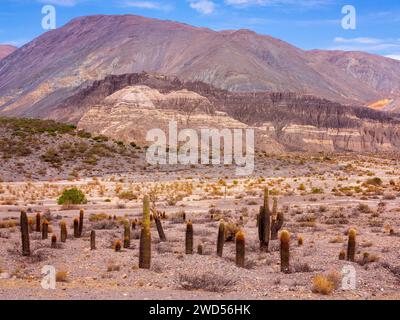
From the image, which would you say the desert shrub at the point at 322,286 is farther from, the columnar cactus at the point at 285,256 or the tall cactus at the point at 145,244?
the tall cactus at the point at 145,244

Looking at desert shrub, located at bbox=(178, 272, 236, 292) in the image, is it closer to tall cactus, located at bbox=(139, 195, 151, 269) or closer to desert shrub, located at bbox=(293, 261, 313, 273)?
tall cactus, located at bbox=(139, 195, 151, 269)

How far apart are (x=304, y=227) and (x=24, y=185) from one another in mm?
24546

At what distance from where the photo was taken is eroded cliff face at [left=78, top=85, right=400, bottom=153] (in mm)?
105438

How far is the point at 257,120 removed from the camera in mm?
151625

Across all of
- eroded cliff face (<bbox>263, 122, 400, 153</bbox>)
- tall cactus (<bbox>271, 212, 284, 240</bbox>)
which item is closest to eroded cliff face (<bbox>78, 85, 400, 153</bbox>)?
eroded cliff face (<bbox>263, 122, 400, 153</bbox>)

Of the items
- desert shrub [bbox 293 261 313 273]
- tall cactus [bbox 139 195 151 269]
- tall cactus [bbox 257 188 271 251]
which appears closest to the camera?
tall cactus [bbox 139 195 151 269]

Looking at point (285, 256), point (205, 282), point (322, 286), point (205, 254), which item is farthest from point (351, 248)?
point (205, 282)

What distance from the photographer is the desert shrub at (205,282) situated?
38.2ft

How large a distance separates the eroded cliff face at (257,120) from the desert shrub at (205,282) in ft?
238

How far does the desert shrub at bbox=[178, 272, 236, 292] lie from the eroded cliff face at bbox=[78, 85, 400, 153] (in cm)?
7246

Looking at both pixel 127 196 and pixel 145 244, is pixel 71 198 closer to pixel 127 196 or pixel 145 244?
pixel 127 196

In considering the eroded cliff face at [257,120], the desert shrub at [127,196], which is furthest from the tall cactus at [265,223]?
the eroded cliff face at [257,120]
